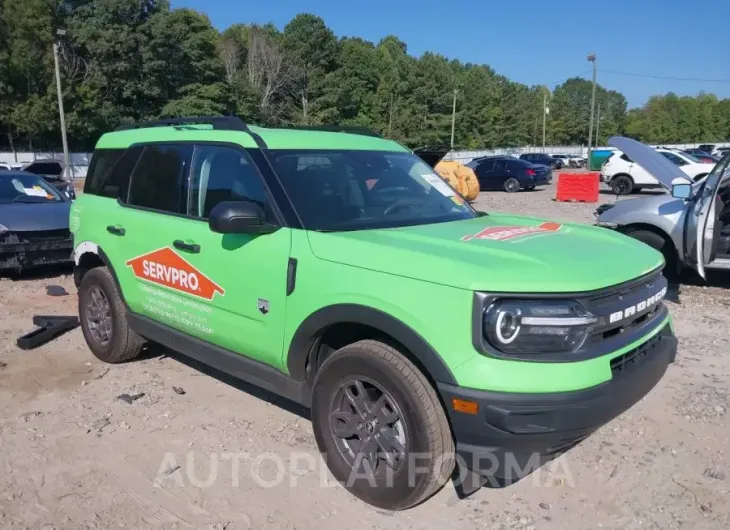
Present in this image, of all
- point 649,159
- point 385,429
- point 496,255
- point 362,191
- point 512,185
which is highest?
point 649,159

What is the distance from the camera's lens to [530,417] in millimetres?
2740

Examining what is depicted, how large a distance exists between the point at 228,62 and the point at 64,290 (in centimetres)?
5793

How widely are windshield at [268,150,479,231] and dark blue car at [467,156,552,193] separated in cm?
2337

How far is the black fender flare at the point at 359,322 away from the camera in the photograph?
2895 millimetres

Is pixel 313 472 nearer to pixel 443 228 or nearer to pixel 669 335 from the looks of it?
pixel 443 228

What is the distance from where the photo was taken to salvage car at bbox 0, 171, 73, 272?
8398mm

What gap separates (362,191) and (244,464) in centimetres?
179

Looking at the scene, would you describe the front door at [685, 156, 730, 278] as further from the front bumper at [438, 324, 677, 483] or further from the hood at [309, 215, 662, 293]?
the front bumper at [438, 324, 677, 483]

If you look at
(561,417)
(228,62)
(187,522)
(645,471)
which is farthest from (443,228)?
(228,62)

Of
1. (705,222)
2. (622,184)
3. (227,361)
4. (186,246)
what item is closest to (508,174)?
(622,184)

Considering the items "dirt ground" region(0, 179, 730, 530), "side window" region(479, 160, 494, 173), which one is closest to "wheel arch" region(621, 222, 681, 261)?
"dirt ground" region(0, 179, 730, 530)

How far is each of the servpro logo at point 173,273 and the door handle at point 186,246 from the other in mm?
68

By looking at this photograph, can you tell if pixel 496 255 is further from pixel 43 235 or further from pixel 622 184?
pixel 622 184

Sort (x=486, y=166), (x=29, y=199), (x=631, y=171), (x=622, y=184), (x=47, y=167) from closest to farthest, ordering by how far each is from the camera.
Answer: (x=29, y=199) < (x=631, y=171) < (x=47, y=167) < (x=622, y=184) < (x=486, y=166)
